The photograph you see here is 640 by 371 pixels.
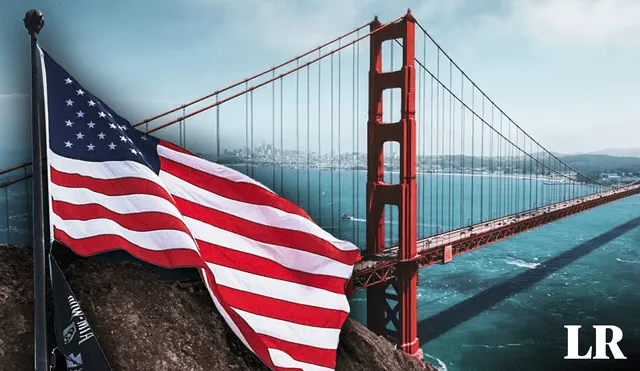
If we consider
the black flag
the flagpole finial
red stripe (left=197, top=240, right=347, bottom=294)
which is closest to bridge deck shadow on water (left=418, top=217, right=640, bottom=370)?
red stripe (left=197, top=240, right=347, bottom=294)

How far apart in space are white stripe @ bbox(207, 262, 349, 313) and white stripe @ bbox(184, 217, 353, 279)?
0.97ft

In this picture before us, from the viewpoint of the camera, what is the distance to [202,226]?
724cm

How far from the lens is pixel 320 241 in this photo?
768cm

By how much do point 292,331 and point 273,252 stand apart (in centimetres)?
118

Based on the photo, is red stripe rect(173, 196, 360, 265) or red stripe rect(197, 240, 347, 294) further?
red stripe rect(173, 196, 360, 265)

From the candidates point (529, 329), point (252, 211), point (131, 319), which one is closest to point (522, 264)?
point (529, 329)

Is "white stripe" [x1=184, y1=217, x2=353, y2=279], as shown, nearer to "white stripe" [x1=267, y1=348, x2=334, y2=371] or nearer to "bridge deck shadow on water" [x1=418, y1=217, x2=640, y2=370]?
"white stripe" [x1=267, y1=348, x2=334, y2=371]

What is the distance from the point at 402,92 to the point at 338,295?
52.8 feet

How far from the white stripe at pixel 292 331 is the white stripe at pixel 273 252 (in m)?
0.83

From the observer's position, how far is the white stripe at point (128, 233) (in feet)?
18.5

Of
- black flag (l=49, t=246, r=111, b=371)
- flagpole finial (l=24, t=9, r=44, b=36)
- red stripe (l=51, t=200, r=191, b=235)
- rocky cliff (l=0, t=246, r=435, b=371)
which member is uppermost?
flagpole finial (l=24, t=9, r=44, b=36)

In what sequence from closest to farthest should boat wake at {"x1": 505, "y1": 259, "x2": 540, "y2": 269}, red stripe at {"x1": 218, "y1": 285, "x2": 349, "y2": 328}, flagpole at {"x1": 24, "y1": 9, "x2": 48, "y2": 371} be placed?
flagpole at {"x1": 24, "y1": 9, "x2": 48, "y2": 371}
red stripe at {"x1": 218, "y1": 285, "x2": 349, "y2": 328}
boat wake at {"x1": 505, "y1": 259, "x2": 540, "y2": 269}

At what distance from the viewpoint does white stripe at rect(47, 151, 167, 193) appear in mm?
5660

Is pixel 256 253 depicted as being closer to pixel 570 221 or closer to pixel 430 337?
pixel 430 337
